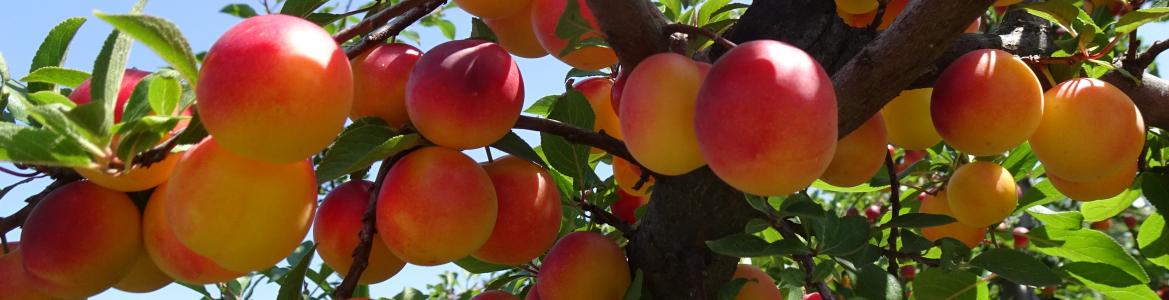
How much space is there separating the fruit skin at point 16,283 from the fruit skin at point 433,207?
0.38 metres

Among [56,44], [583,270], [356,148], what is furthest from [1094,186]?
[56,44]

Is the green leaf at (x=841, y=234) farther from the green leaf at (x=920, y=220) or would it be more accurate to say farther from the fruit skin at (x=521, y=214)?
the fruit skin at (x=521, y=214)

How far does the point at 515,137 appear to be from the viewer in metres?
1.05

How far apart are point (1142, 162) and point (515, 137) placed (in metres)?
1.03

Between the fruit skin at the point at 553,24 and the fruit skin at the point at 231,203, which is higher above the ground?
the fruit skin at the point at 231,203

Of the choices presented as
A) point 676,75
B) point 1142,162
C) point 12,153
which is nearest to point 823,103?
point 676,75

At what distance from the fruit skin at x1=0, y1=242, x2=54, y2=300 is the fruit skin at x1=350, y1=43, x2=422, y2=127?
365mm

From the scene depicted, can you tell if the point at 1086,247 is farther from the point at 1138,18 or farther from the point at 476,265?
the point at 476,265

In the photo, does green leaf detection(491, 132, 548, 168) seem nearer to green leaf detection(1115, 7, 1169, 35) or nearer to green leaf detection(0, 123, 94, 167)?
green leaf detection(0, 123, 94, 167)

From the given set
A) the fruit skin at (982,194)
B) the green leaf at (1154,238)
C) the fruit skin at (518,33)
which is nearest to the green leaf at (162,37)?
the fruit skin at (518,33)

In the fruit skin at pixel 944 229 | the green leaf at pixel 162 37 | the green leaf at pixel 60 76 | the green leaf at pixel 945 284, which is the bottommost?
the fruit skin at pixel 944 229

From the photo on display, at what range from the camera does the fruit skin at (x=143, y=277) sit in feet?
2.78

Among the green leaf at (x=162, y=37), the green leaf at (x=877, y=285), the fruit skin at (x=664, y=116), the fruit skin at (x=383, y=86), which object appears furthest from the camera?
the green leaf at (x=877, y=285)

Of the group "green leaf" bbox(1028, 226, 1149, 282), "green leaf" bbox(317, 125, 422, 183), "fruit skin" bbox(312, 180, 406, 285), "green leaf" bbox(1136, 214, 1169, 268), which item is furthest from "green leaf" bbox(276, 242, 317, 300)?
"green leaf" bbox(1136, 214, 1169, 268)
